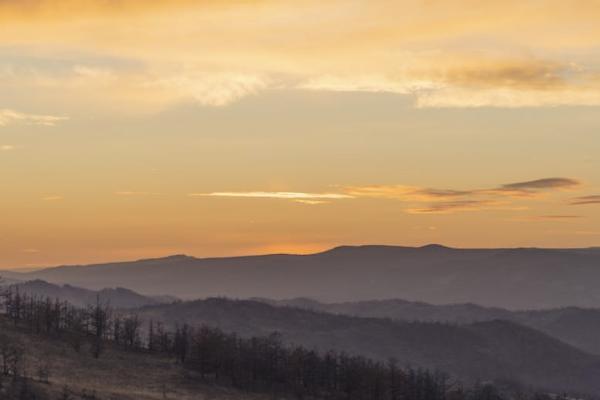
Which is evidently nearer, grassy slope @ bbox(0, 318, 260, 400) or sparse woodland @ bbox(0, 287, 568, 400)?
grassy slope @ bbox(0, 318, 260, 400)

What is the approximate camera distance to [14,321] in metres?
174

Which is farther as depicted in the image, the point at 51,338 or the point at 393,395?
the point at 393,395

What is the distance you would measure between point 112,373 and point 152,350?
3978 centimetres

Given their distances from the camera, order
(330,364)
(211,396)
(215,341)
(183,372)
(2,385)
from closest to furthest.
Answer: (2,385) → (211,396) → (183,372) → (215,341) → (330,364)

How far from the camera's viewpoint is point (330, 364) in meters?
188

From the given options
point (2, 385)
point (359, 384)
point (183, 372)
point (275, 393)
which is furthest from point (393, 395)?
point (2, 385)

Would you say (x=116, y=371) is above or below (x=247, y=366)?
above

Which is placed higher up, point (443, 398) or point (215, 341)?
point (215, 341)

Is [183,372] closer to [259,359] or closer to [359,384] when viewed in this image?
[259,359]

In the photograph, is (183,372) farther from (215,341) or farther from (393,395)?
(393,395)

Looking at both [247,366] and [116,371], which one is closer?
[116,371]

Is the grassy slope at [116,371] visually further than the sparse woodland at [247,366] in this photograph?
No

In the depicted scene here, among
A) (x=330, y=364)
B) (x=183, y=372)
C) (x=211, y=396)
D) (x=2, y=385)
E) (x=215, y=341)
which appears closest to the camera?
(x=2, y=385)

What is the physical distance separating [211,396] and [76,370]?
2296 centimetres
